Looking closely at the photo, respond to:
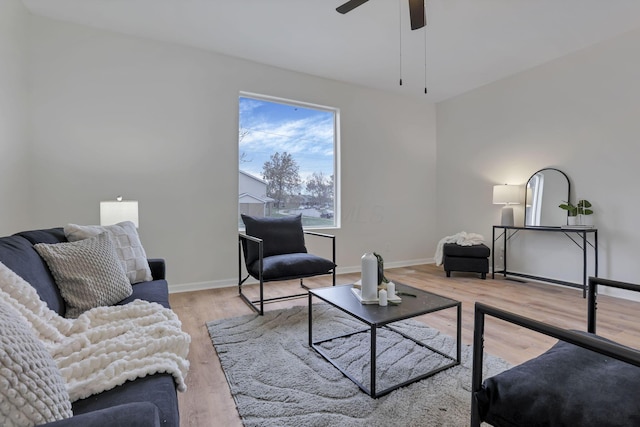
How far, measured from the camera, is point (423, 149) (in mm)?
5125

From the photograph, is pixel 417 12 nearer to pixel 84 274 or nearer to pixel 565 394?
pixel 565 394

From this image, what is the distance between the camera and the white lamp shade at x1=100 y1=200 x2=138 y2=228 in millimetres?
2477

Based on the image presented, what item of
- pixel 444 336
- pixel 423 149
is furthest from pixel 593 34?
pixel 444 336

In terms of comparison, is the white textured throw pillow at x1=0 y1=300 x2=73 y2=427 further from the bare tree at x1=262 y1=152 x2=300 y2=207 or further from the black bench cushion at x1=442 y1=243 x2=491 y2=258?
the black bench cushion at x1=442 y1=243 x2=491 y2=258

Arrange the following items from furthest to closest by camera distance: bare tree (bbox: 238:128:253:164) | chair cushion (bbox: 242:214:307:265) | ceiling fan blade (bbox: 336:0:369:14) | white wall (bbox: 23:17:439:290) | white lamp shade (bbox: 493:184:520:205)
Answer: white lamp shade (bbox: 493:184:520:205), bare tree (bbox: 238:128:253:164), chair cushion (bbox: 242:214:307:265), white wall (bbox: 23:17:439:290), ceiling fan blade (bbox: 336:0:369:14)

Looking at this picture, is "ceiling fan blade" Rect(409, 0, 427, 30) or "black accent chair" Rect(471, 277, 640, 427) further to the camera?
"ceiling fan blade" Rect(409, 0, 427, 30)

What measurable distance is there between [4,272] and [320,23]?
9.62ft

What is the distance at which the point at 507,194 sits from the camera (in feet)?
13.0

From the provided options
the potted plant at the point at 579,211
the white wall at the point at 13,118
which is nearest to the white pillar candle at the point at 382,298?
the white wall at the point at 13,118

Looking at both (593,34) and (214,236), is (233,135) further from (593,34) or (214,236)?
(593,34)

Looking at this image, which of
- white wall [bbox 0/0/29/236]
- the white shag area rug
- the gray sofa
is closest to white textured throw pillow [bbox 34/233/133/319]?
the gray sofa

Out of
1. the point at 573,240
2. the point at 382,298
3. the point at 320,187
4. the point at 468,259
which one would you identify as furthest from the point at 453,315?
the point at 320,187

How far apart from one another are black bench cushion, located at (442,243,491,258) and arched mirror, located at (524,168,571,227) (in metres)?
0.60

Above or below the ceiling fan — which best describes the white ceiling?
above
